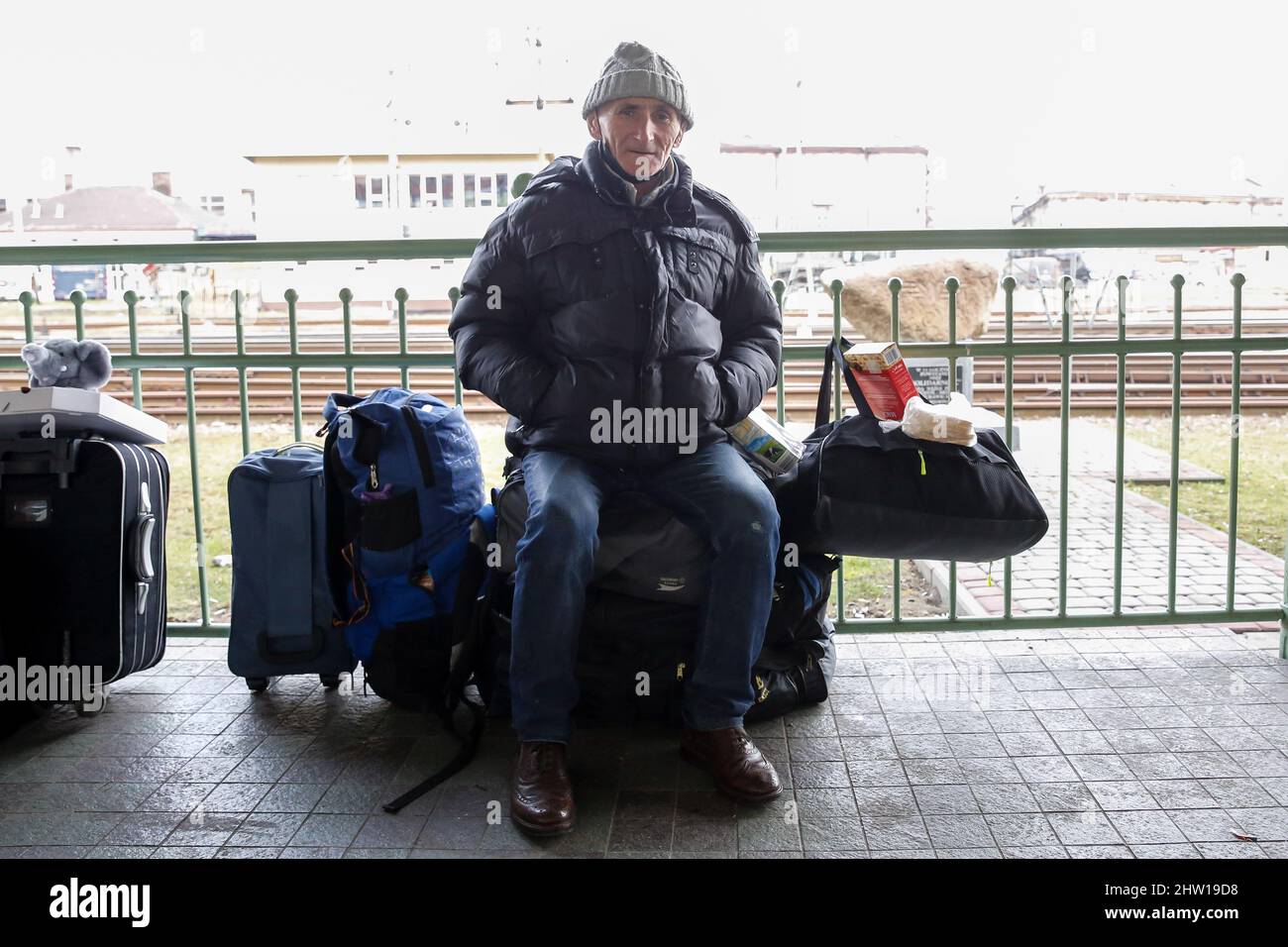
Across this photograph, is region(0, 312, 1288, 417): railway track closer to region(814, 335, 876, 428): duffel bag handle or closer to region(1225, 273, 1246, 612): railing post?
region(1225, 273, 1246, 612): railing post

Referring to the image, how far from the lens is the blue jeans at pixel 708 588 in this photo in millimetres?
2270

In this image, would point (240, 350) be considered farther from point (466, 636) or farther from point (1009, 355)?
point (1009, 355)

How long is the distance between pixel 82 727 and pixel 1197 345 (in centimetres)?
355

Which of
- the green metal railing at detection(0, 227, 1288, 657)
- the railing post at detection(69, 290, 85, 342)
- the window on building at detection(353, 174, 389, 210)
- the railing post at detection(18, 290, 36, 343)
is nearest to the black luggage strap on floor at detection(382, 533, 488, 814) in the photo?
the green metal railing at detection(0, 227, 1288, 657)

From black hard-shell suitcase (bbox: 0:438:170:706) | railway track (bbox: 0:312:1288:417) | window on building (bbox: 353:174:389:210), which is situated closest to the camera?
black hard-shell suitcase (bbox: 0:438:170:706)

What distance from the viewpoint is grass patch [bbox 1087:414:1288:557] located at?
18.6 ft

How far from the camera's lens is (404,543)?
8.57 ft

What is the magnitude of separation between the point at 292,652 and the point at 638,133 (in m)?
1.78

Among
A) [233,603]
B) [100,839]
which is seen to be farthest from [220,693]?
[100,839]

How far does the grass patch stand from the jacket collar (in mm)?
2440

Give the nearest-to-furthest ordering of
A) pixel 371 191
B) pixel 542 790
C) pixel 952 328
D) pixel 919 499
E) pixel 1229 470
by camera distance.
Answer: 1. pixel 542 790
2. pixel 919 499
3. pixel 952 328
4. pixel 1229 470
5. pixel 371 191

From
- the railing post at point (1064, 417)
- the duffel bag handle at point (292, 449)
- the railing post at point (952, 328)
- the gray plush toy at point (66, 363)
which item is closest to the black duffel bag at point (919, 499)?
the railing post at point (952, 328)

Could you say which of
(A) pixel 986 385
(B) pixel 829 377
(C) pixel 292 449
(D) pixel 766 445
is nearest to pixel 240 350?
(C) pixel 292 449
